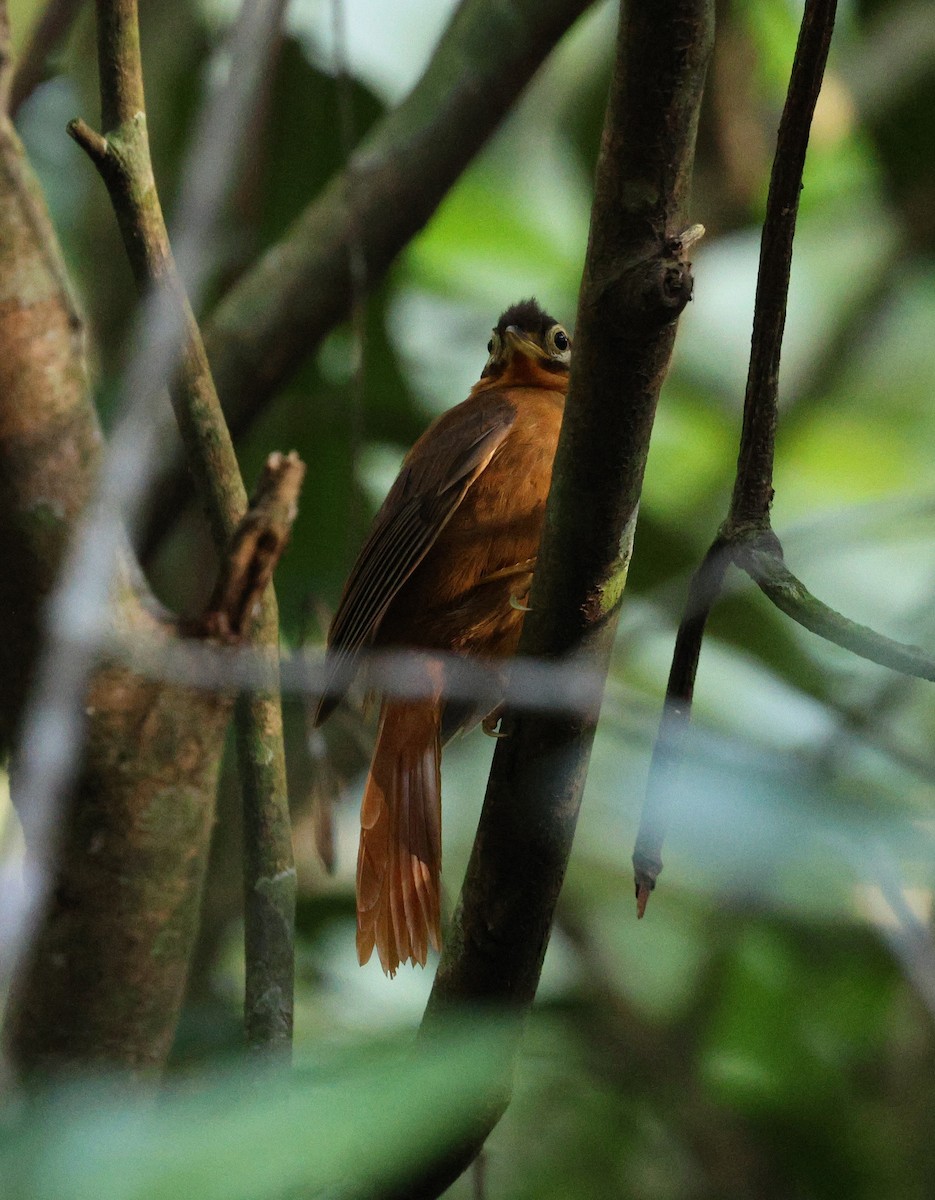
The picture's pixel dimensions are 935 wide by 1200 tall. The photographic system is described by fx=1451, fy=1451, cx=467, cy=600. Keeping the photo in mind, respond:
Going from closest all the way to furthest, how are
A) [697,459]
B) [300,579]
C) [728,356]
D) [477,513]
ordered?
[477,513], [300,579], [697,459], [728,356]

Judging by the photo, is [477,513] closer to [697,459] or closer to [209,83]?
[209,83]

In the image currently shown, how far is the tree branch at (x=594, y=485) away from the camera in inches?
57.0

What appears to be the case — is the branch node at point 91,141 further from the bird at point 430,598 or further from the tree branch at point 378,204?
the tree branch at point 378,204

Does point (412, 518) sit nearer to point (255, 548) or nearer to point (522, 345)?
point (522, 345)

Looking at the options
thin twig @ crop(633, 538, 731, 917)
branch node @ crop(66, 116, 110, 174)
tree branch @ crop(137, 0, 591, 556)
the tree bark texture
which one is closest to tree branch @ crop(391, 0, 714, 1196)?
thin twig @ crop(633, 538, 731, 917)

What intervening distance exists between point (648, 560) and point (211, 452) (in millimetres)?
2502

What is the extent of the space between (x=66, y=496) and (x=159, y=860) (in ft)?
1.84

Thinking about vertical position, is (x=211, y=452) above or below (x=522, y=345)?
below

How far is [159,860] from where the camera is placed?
7.13ft

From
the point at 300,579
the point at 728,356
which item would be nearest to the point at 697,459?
the point at 728,356

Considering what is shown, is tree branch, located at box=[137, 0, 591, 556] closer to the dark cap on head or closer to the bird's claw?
the dark cap on head

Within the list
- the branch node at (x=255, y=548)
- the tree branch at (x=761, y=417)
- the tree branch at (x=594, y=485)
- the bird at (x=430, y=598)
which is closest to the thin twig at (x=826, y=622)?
the tree branch at (x=761, y=417)

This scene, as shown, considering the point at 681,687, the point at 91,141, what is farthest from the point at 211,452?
the point at 681,687

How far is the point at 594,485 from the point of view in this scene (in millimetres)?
1691
